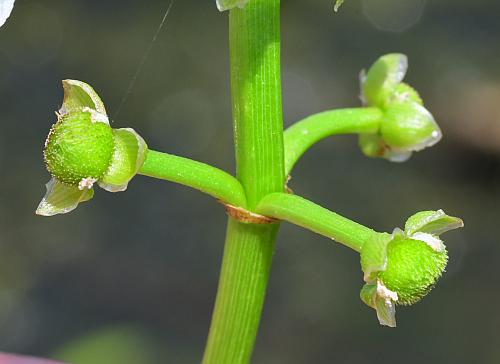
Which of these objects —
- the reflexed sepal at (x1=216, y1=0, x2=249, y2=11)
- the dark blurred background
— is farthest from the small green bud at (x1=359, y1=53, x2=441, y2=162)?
the dark blurred background

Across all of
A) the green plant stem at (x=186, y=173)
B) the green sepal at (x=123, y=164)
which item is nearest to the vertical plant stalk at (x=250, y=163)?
the green plant stem at (x=186, y=173)

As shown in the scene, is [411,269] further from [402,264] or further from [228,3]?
[228,3]

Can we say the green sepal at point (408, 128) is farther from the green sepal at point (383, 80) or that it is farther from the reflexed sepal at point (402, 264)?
the reflexed sepal at point (402, 264)

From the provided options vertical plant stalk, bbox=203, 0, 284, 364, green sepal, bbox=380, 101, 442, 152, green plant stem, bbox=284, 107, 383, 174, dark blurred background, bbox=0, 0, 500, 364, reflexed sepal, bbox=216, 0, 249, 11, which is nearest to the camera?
reflexed sepal, bbox=216, 0, 249, 11

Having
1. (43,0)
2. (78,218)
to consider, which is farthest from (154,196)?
(43,0)

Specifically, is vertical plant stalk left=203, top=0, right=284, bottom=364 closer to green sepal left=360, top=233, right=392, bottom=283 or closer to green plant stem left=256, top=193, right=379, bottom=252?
green plant stem left=256, top=193, right=379, bottom=252

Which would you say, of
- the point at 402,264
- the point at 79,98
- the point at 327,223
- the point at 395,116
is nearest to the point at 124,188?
the point at 79,98
